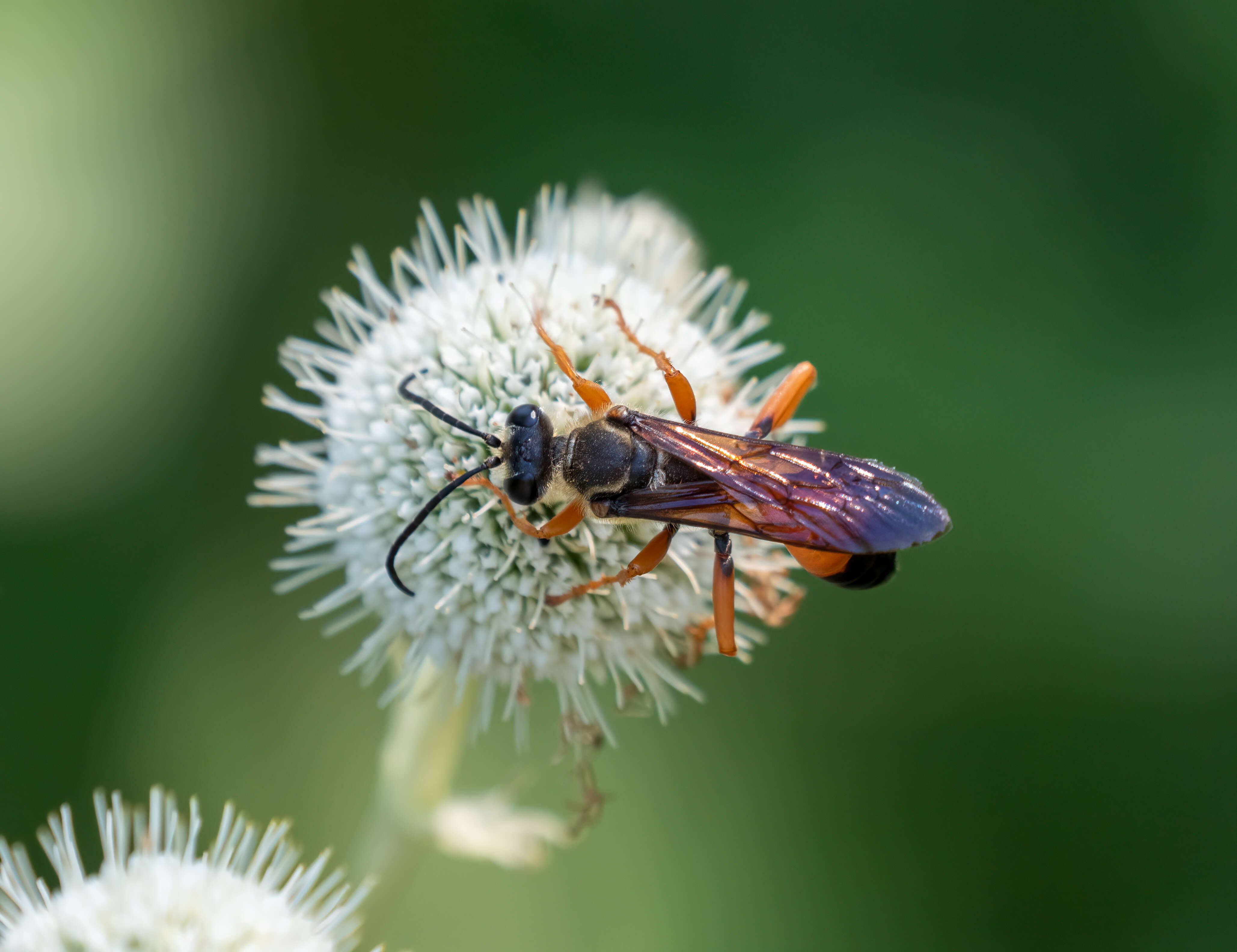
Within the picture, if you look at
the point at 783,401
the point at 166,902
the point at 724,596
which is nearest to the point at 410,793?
the point at 166,902

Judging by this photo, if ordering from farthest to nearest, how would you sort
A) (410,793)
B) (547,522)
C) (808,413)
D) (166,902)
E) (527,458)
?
(808,413)
(410,793)
(547,522)
(527,458)
(166,902)

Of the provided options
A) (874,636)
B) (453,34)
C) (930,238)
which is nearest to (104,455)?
(453,34)

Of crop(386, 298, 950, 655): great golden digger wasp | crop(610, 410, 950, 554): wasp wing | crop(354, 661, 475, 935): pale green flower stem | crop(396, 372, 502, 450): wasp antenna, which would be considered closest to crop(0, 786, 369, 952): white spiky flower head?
crop(354, 661, 475, 935): pale green flower stem

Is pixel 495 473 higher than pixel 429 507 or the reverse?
higher

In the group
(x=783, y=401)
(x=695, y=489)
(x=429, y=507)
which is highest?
(x=783, y=401)

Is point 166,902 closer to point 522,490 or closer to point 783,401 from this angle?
point 522,490

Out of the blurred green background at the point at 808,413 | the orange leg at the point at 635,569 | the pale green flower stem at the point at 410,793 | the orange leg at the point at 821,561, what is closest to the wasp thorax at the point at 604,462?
the orange leg at the point at 635,569

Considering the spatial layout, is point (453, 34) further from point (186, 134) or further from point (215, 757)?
point (215, 757)

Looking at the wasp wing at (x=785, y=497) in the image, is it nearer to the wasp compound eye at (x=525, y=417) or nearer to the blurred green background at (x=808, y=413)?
the wasp compound eye at (x=525, y=417)
